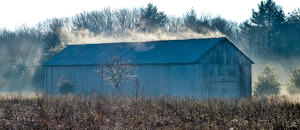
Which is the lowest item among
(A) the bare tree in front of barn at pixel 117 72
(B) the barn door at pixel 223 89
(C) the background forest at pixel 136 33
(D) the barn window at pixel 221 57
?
(B) the barn door at pixel 223 89

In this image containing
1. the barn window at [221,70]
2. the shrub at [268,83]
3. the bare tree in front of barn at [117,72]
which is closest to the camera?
the barn window at [221,70]

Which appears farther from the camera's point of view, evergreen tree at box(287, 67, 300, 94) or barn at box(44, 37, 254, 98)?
evergreen tree at box(287, 67, 300, 94)

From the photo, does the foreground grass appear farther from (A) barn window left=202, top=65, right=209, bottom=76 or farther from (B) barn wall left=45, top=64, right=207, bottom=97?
(A) barn window left=202, top=65, right=209, bottom=76

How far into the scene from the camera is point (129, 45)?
3322 cm

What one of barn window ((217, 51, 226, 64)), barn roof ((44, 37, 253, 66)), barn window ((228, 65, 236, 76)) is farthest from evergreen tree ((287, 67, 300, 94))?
barn roof ((44, 37, 253, 66))

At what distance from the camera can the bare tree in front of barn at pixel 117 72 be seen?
28.8m

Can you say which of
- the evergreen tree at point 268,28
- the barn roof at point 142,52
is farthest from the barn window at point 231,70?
the evergreen tree at point 268,28

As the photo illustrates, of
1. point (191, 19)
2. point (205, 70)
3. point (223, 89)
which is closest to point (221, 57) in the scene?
point (205, 70)

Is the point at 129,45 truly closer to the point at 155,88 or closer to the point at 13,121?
the point at 155,88

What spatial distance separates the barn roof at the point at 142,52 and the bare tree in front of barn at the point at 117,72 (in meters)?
0.70

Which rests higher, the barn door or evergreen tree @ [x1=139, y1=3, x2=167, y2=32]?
evergreen tree @ [x1=139, y1=3, x2=167, y2=32]

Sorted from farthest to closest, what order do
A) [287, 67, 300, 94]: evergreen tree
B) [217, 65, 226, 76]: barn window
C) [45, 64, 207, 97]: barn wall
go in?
[287, 67, 300, 94]: evergreen tree < [217, 65, 226, 76]: barn window < [45, 64, 207, 97]: barn wall

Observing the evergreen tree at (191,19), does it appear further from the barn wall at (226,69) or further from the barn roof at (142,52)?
the barn wall at (226,69)

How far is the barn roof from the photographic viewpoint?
92.1 feet
